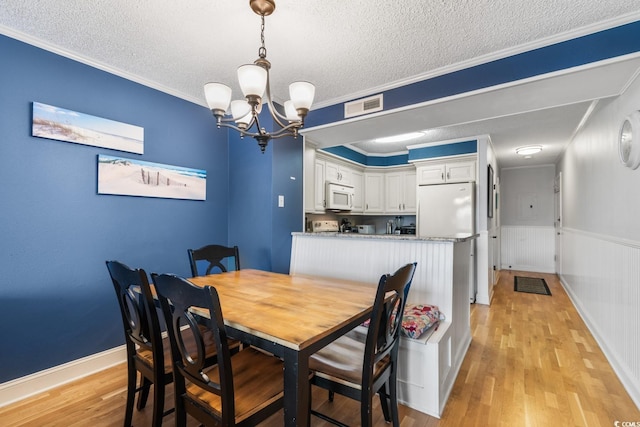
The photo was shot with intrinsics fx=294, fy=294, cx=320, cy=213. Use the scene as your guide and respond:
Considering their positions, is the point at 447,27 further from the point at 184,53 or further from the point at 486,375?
the point at 486,375

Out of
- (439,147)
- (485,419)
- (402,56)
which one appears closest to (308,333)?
(485,419)

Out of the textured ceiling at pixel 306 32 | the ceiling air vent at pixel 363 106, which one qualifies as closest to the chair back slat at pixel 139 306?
the textured ceiling at pixel 306 32

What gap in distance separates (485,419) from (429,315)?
627mm

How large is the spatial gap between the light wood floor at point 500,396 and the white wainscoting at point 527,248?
13.5 ft

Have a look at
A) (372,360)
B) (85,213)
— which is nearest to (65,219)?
(85,213)

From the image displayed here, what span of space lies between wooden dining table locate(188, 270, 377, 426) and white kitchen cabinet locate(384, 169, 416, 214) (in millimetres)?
3789

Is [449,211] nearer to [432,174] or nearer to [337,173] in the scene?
[432,174]

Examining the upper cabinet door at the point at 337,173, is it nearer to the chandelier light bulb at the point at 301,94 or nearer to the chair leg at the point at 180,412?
the chandelier light bulb at the point at 301,94

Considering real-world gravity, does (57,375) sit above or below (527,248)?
below

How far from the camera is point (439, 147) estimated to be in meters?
4.64

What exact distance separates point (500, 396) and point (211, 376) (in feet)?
6.11

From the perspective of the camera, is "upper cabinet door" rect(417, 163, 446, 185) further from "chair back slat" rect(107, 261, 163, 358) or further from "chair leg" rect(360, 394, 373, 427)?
"chair back slat" rect(107, 261, 163, 358)

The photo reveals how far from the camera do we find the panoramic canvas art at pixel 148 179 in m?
2.39

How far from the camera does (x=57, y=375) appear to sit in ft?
6.93
